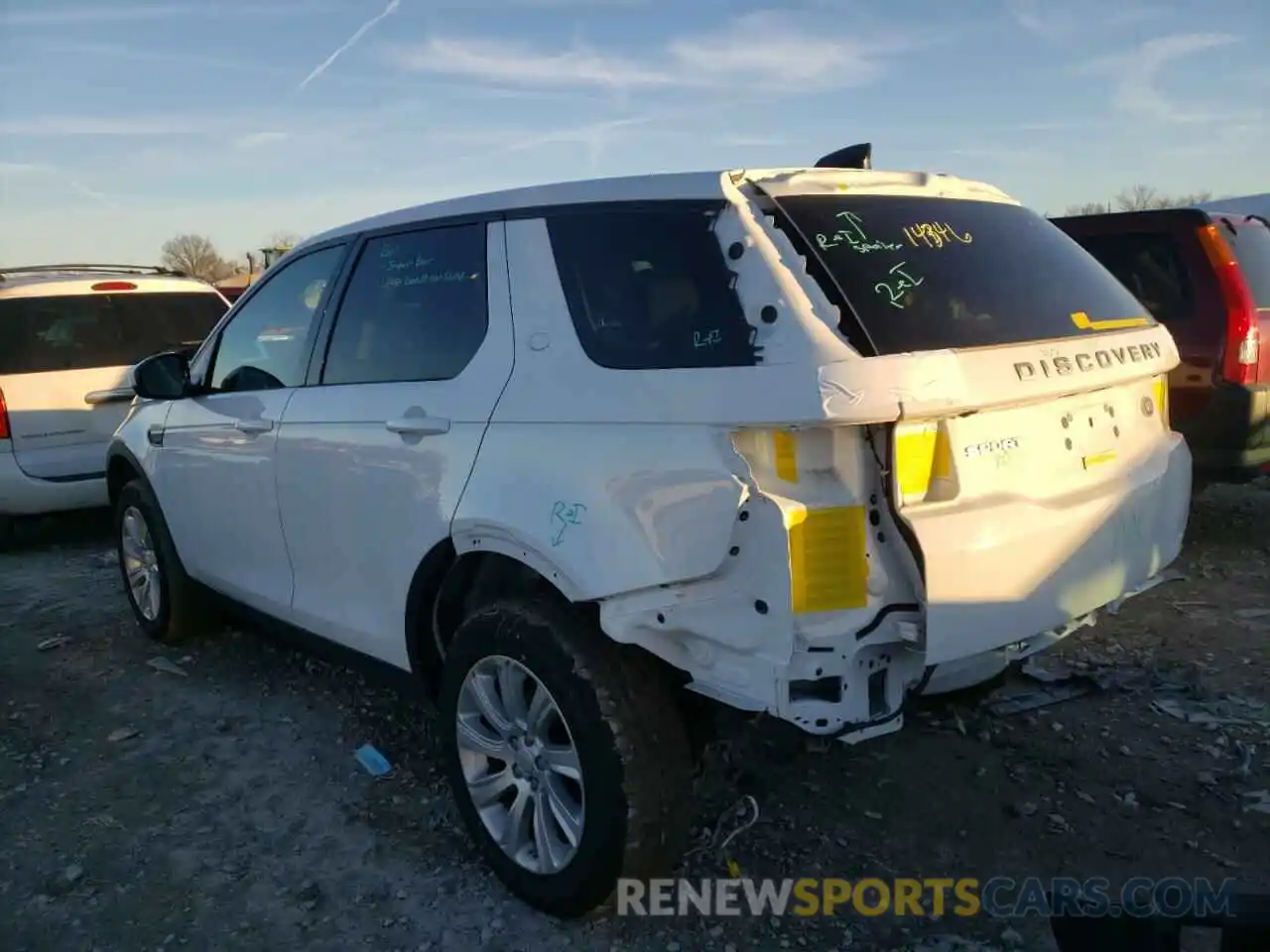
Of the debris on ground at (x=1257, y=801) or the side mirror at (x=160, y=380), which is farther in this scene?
the side mirror at (x=160, y=380)

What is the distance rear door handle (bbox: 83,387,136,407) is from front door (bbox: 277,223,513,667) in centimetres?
395

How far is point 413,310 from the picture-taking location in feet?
10.9

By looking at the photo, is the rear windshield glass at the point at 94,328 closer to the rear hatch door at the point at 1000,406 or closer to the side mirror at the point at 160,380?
the side mirror at the point at 160,380

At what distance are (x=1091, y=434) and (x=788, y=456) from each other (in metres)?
1.05

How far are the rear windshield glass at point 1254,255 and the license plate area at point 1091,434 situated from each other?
354cm

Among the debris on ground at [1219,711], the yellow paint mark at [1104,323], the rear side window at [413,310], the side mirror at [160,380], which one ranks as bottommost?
the debris on ground at [1219,711]

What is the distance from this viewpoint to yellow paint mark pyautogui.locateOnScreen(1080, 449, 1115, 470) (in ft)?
9.23

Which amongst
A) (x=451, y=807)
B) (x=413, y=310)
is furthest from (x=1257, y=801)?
(x=413, y=310)

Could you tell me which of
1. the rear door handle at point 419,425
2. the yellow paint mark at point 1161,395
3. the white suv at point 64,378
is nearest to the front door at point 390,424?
the rear door handle at point 419,425

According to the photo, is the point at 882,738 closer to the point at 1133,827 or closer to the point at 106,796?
the point at 1133,827

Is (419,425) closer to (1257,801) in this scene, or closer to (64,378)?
(1257,801)

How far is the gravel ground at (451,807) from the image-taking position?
9.43 feet

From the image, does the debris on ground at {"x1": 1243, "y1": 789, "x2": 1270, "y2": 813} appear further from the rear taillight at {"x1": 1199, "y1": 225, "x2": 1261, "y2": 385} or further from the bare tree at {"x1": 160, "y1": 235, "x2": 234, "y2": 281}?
the bare tree at {"x1": 160, "y1": 235, "x2": 234, "y2": 281}

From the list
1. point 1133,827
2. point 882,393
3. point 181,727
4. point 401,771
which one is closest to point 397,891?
point 401,771
